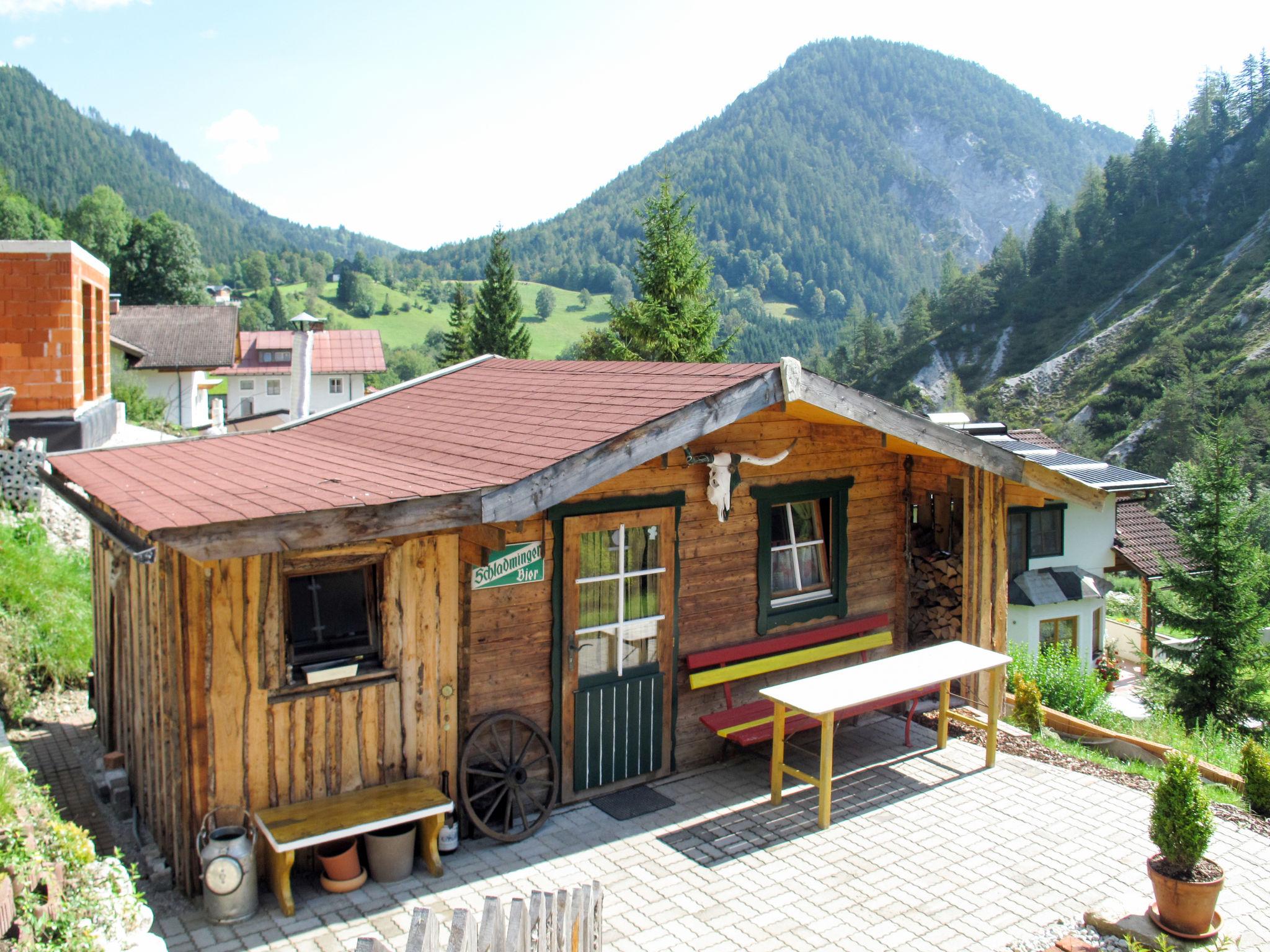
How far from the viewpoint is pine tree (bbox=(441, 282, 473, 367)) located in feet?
165

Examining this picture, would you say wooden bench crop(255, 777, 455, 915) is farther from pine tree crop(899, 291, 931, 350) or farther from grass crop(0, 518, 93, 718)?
pine tree crop(899, 291, 931, 350)

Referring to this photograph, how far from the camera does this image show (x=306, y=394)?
1386 centimetres

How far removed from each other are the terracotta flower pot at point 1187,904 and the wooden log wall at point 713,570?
3430 millimetres

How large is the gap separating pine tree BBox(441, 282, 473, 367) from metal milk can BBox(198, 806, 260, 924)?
44292 mm

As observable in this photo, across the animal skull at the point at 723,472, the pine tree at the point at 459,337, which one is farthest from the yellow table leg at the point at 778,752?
the pine tree at the point at 459,337

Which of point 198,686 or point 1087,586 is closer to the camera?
point 198,686

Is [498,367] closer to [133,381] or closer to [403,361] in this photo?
[133,381]

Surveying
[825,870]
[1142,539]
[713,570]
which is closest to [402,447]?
Answer: [713,570]

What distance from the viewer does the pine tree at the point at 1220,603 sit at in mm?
14141

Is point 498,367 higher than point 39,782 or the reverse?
higher

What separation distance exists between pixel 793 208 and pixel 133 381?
570 ft

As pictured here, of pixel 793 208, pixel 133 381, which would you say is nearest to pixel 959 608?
pixel 133 381

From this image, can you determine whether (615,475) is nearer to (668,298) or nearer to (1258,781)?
(1258,781)

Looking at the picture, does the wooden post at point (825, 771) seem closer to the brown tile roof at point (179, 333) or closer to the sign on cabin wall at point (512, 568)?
the sign on cabin wall at point (512, 568)
